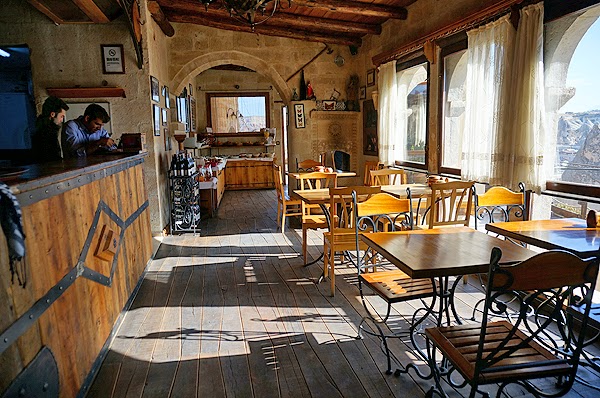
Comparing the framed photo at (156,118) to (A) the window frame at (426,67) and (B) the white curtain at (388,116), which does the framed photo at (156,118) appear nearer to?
(B) the white curtain at (388,116)

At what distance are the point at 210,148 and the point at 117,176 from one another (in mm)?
8151

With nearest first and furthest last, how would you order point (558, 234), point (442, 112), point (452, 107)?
point (558, 234), point (452, 107), point (442, 112)

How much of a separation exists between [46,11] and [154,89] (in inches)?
57.6

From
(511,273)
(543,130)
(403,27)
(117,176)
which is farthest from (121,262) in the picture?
(403,27)

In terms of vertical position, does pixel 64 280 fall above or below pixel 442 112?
below

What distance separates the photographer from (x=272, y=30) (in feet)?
22.8

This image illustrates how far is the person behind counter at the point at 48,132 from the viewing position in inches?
143

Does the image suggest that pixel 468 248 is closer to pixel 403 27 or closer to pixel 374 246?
A: pixel 374 246

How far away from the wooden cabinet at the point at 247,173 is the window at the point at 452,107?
624cm

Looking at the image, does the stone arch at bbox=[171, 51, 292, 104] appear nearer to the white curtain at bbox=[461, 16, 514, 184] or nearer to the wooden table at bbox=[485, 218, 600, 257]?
the white curtain at bbox=[461, 16, 514, 184]

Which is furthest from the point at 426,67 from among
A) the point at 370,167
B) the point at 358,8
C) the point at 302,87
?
the point at 302,87

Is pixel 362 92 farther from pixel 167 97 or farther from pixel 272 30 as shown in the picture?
pixel 167 97

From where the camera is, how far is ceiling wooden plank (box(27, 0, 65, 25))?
14.8 feet

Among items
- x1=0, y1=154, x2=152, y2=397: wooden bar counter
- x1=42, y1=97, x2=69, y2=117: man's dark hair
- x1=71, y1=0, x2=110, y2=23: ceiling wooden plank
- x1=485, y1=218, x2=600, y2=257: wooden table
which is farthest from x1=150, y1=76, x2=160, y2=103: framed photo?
x1=485, y1=218, x2=600, y2=257: wooden table
